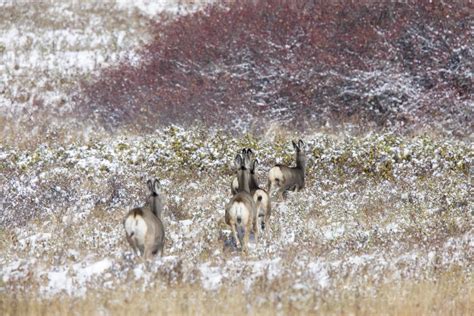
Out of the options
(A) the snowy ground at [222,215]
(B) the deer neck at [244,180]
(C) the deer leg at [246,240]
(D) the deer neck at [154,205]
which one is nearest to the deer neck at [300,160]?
(A) the snowy ground at [222,215]

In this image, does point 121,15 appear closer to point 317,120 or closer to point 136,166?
point 317,120

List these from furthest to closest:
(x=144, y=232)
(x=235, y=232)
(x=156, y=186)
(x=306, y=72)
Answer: (x=306, y=72) < (x=235, y=232) < (x=156, y=186) < (x=144, y=232)

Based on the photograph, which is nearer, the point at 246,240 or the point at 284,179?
the point at 246,240

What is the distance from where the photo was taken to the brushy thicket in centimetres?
2075

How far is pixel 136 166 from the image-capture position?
16.5 meters

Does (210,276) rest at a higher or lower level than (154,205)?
lower

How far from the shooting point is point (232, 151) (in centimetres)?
1673

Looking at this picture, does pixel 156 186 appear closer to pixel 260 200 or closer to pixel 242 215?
pixel 242 215

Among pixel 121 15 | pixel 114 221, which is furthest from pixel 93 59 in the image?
pixel 114 221

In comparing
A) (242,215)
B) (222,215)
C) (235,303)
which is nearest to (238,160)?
(242,215)

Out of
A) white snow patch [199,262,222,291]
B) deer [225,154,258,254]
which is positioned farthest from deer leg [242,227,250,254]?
white snow patch [199,262,222,291]

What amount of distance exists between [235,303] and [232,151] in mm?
8833

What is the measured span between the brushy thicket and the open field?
52 mm

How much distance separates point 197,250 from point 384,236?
2519 millimetres
